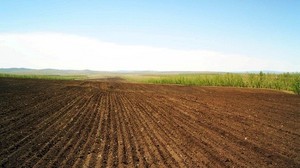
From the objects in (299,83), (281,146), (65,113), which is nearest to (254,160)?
(281,146)

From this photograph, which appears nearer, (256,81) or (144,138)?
(144,138)

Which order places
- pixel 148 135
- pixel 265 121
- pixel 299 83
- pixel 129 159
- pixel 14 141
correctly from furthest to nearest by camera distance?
pixel 299 83 → pixel 265 121 → pixel 148 135 → pixel 14 141 → pixel 129 159

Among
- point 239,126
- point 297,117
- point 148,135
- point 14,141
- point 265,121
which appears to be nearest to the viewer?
point 14,141

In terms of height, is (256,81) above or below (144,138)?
above

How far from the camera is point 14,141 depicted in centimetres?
988

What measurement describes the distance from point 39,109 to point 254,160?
11.5m

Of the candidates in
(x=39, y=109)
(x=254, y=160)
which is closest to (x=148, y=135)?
(x=254, y=160)

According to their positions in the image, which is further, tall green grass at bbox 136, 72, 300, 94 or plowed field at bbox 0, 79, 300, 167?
tall green grass at bbox 136, 72, 300, 94

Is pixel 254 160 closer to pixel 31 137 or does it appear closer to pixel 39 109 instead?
pixel 31 137

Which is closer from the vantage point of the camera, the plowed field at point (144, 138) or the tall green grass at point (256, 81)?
the plowed field at point (144, 138)

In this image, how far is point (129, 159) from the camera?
323 inches

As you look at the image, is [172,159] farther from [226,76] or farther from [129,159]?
[226,76]

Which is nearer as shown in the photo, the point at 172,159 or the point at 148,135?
the point at 172,159

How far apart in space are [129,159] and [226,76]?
122 feet
